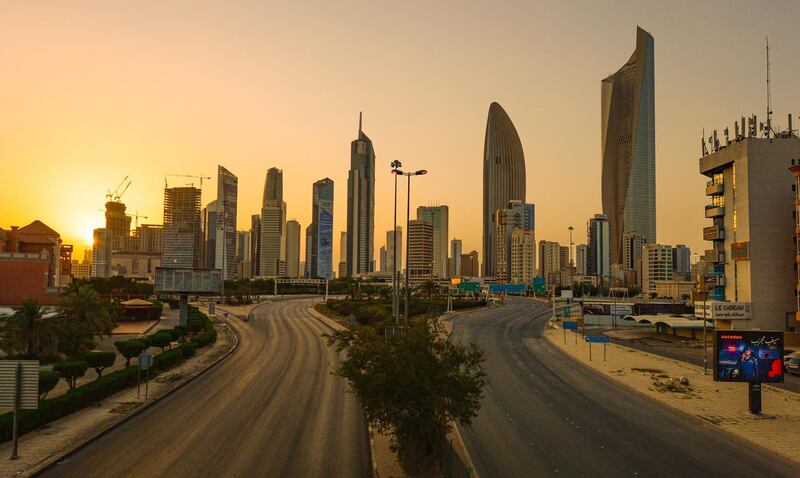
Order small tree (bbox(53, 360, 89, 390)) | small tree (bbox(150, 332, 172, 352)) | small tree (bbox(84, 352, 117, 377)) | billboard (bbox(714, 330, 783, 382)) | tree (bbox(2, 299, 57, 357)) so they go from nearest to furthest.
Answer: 1. billboard (bbox(714, 330, 783, 382))
2. small tree (bbox(53, 360, 89, 390))
3. small tree (bbox(84, 352, 117, 377))
4. tree (bbox(2, 299, 57, 357))
5. small tree (bbox(150, 332, 172, 352))

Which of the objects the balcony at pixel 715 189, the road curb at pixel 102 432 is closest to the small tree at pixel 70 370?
the road curb at pixel 102 432

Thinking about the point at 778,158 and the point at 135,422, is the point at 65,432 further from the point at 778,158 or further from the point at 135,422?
the point at 778,158

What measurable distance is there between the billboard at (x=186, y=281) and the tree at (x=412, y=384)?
50.9m

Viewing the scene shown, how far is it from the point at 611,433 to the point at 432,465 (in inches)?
436

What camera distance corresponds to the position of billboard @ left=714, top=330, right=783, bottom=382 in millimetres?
29297

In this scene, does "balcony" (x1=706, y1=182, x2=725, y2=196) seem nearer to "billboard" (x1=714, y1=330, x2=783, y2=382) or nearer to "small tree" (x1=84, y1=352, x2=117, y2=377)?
"billboard" (x1=714, y1=330, x2=783, y2=382)

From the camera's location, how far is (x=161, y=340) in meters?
47.2

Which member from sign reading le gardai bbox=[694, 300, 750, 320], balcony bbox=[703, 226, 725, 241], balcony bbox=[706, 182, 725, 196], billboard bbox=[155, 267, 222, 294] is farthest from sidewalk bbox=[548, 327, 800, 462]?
billboard bbox=[155, 267, 222, 294]

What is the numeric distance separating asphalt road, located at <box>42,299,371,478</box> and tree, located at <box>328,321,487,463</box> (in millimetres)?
2739

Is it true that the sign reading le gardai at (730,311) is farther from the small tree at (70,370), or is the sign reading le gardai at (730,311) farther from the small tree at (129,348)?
the small tree at (70,370)

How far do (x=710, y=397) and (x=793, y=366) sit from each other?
14.2m

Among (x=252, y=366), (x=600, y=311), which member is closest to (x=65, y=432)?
(x=252, y=366)

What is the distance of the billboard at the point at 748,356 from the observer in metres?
29.3

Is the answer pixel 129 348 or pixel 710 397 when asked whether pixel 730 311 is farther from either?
pixel 129 348
